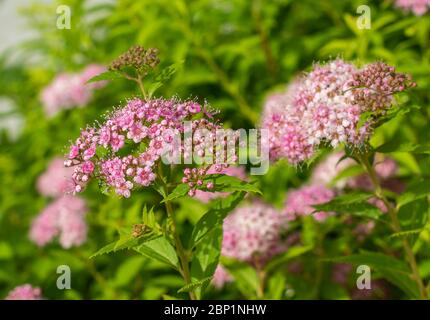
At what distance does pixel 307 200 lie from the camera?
10.4 feet

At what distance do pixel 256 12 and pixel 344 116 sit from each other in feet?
6.84

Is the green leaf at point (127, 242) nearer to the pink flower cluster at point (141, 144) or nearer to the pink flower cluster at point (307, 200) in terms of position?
the pink flower cluster at point (141, 144)

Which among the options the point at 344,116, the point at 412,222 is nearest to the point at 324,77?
the point at 344,116

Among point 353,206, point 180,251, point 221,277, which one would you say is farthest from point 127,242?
point 221,277

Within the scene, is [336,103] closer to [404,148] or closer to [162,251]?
[404,148]

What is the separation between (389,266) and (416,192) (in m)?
0.30

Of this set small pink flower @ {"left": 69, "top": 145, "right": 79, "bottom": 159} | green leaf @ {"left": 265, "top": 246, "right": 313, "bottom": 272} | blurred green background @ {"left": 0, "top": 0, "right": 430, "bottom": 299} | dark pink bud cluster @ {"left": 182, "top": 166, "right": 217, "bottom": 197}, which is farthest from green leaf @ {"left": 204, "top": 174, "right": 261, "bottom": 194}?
blurred green background @ {"left": 0, "top": 0, "right": 430, "bottom": 299}

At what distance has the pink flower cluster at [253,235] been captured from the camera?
3008 millimetres

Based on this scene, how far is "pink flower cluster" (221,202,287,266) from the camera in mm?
3008

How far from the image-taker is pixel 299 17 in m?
4.52

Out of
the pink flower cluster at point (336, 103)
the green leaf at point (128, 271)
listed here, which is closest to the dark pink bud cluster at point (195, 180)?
the pink flower cluster at point (336, 103)
